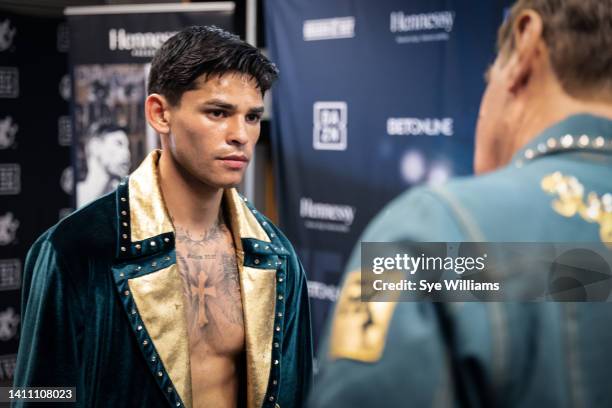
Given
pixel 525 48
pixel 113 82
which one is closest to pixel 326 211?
pixel 113 82

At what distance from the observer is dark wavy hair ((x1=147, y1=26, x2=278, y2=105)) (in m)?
2.01

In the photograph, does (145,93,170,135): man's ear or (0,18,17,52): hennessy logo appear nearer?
(145,93,170,135): man's ear

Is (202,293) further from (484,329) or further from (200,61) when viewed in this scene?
(484,329)

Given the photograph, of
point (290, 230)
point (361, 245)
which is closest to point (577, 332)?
point (361, 245)

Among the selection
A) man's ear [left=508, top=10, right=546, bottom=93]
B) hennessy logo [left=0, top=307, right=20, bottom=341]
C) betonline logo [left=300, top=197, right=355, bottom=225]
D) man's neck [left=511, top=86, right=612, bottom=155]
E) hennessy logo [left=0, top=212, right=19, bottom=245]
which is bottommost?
hennessy logo [left=0, top=307, right=20, bottom=341]

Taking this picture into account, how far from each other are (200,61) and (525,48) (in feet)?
3.90

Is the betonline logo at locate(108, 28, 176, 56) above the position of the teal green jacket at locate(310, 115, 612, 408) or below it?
above

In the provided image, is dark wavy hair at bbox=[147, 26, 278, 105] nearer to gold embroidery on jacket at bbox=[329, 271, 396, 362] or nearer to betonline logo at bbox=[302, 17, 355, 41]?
gold embroidery on jacket at bbox=[329, 271, 396, 362]

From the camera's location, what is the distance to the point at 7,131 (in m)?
5.50

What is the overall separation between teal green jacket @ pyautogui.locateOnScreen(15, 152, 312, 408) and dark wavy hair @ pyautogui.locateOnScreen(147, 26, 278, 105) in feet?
0.68

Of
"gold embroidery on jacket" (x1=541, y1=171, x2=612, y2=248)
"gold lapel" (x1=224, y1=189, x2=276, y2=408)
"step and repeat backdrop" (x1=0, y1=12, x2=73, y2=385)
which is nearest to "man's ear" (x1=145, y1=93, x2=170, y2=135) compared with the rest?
"gold lapel" (x1=224, y1=189, x2=276, y2=408)

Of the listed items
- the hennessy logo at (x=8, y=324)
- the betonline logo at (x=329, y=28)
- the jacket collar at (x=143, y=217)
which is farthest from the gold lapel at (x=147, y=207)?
the hennessy logo at (x=8, y=324)

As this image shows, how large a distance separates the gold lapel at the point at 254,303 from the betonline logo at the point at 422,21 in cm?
200

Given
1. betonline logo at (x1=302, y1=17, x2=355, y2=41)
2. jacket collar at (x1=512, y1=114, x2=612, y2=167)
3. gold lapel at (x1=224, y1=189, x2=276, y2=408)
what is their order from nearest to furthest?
jacket collar at (x1=512, y1=114, x2=612, y2=167) → gold lapel at (x1=224, y1=189, x2=276, y2=408) → betonline logo at (x1=302, y1=17, x2=355, y2=41)
